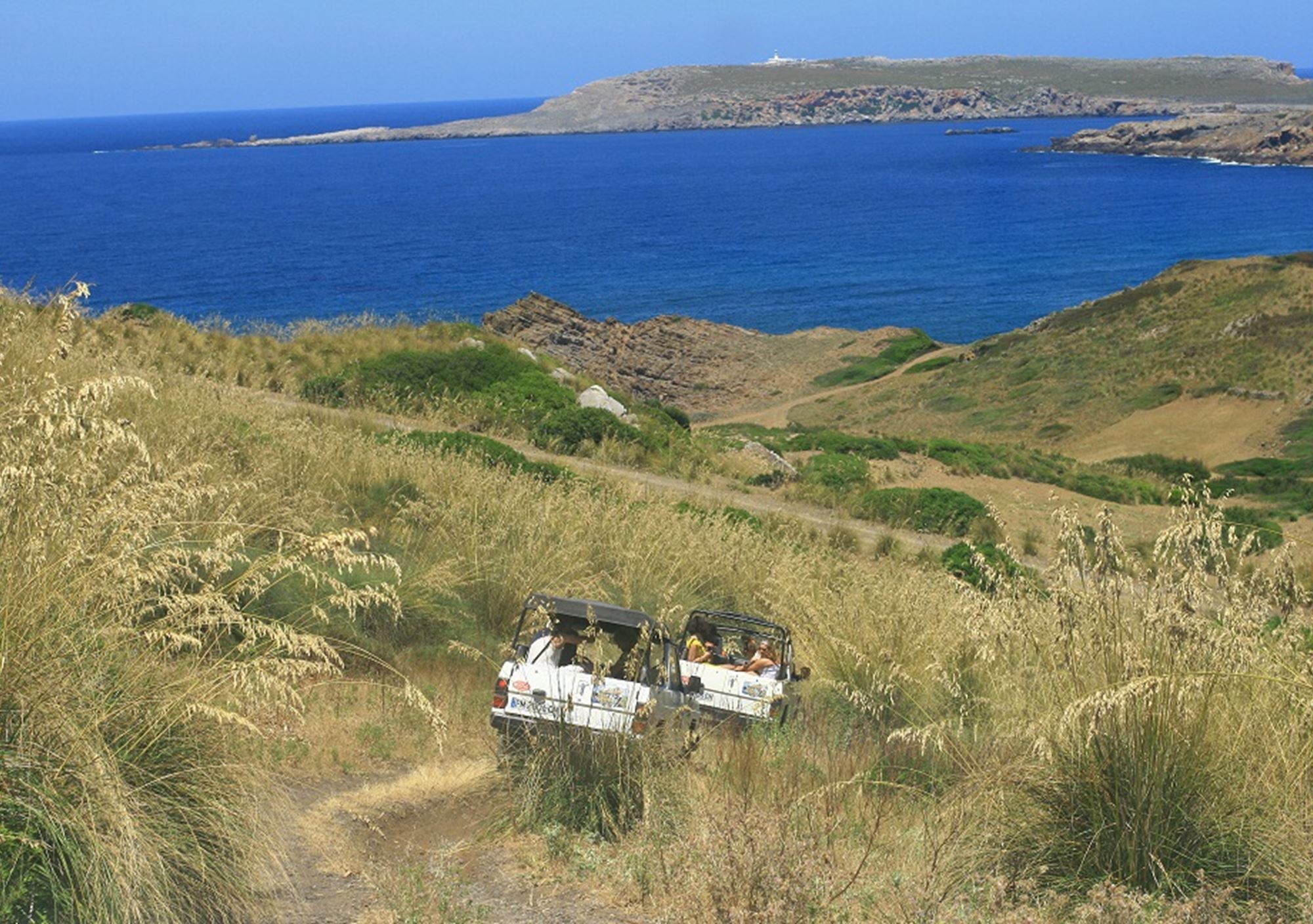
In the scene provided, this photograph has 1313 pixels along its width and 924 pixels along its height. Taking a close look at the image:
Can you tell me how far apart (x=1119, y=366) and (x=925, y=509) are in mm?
30122

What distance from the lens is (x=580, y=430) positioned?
2238cm

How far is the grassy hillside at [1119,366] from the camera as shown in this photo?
142 ft

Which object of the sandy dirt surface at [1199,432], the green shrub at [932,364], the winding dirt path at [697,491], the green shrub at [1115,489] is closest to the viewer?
the winding dirt path at [697,491]

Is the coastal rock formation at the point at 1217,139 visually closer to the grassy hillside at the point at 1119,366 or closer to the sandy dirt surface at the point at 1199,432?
the grassy hillside at the point at 1119,366

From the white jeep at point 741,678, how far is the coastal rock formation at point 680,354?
1635 inches

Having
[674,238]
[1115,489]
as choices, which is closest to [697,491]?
[1115,489]

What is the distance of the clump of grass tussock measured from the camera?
3912 millimetres

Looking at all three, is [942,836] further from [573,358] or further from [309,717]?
[573,358]

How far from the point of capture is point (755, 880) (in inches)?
167

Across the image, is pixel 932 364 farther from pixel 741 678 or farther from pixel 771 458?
pixel 741 678

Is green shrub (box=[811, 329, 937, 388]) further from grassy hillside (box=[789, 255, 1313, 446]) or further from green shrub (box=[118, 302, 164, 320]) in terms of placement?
green shrub (box=[118, 302, 164, 320])

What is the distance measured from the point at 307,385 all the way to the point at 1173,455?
85.7ft

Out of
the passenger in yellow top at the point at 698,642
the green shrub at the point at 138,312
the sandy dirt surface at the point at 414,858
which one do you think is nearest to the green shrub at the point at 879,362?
the green shrub at the point at 138,312

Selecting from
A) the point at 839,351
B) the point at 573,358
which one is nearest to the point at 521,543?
the point at 573,358
